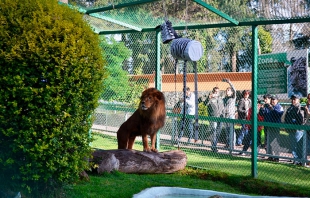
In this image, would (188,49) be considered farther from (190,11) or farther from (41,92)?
(190,11)

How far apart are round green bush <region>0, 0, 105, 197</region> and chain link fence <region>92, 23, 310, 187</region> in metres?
2.49

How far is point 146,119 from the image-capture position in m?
8.62

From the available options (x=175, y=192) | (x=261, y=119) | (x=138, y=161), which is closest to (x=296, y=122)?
(x=261, y=119)

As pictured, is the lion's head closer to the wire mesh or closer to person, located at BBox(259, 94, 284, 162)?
the wire mesh

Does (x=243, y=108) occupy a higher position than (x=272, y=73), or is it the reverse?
(x=272, y=73)

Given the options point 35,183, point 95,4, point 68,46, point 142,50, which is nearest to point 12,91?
point 68,46

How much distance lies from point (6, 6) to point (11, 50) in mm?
541

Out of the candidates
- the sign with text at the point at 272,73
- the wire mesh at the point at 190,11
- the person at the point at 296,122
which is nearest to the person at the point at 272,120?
the person at the point at 296,122

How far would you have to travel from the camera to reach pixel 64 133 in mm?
5395

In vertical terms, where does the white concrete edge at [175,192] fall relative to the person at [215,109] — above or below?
below

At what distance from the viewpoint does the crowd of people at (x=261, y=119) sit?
9.00 metres

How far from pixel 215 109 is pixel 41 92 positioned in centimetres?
490

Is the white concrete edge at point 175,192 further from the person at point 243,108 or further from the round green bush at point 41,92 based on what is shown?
the person at point 243,108

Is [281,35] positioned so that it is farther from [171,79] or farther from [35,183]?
[35,183]
